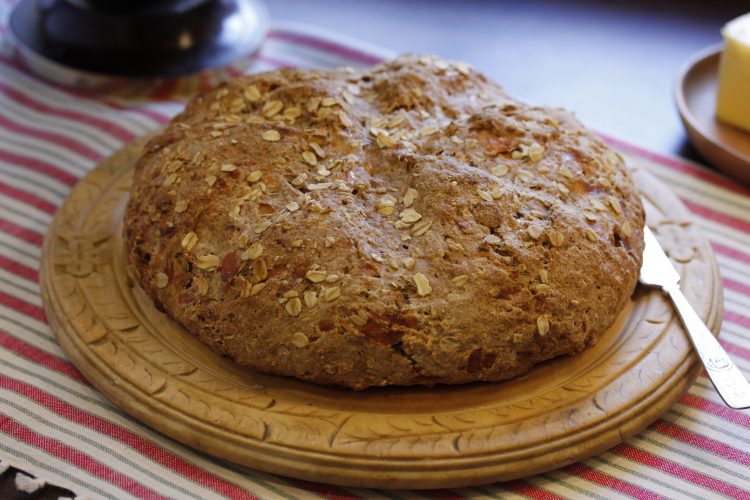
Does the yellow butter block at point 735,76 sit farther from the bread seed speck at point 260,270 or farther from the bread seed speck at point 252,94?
the bread seed speck at point 260,270

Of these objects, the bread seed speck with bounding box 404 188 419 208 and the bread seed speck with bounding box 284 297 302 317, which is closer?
the bread seed speck with bounding box 284 297 302 317

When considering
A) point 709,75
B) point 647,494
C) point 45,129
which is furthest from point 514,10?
point 647,494

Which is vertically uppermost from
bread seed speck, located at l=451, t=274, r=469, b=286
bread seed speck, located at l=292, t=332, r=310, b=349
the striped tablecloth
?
bread seed speck, located at l=451, t=274, r=469, b=286

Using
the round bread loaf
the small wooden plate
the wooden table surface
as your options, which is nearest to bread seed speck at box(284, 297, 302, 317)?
the round bread loaf

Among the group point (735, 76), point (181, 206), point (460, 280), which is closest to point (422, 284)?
point (460, 280)

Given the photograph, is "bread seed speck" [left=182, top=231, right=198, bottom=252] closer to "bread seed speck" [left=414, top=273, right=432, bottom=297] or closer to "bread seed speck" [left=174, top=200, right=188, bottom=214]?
"bread seed speck" [left=174, top=200, right=188, bottom=214]

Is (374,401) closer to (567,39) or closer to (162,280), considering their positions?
(162,280)

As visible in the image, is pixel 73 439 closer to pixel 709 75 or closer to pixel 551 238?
pixel 551 238

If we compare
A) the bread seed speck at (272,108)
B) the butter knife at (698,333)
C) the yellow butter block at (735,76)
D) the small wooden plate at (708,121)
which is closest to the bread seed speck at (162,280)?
the bread seed speck at (272,108)
